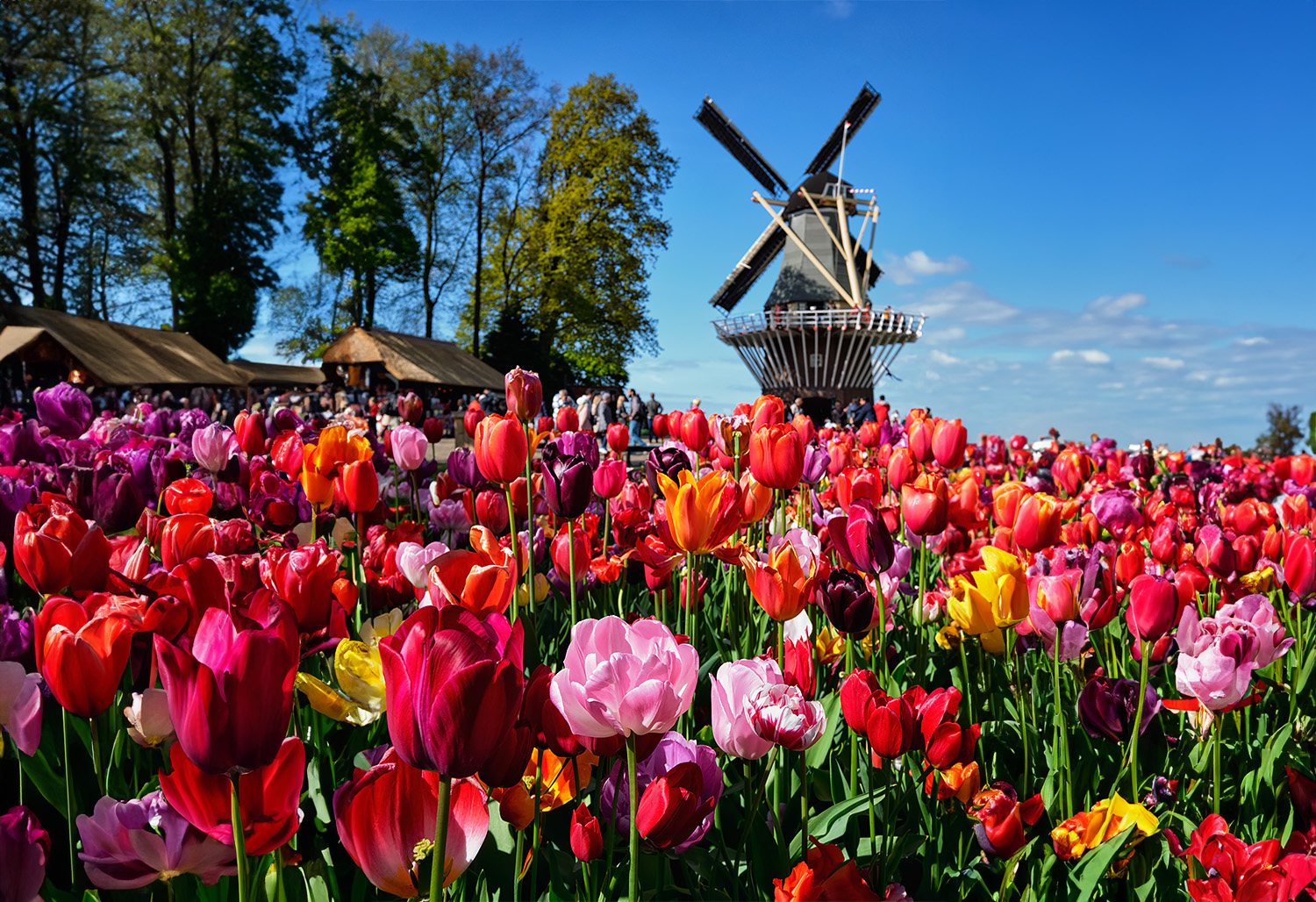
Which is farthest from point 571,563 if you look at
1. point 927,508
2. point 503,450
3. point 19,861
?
point 19,861

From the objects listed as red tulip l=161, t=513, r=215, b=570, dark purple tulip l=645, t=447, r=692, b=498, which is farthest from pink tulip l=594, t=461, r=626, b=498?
red tulip l=161, t=513, r=215, b=570

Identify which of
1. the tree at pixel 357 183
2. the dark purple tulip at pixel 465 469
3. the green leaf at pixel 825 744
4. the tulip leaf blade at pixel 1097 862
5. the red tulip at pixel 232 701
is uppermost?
the tree at pixel 357 183

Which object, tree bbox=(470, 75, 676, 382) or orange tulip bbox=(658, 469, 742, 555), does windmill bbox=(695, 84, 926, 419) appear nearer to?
tree bbox=(470, 75, 676, 382)

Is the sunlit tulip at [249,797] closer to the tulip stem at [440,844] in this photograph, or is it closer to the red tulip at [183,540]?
the tulip stem at [440,844]

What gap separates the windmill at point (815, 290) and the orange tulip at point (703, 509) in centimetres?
2882

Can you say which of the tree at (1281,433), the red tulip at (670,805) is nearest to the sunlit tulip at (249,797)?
the red tulip at (670,805)

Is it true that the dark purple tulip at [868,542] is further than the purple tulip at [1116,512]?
No

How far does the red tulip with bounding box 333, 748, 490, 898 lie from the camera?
2.85ft

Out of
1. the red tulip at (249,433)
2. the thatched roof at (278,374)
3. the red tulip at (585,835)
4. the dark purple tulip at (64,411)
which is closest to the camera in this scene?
the red tulip at (585,835)

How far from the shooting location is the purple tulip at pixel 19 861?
0.92m

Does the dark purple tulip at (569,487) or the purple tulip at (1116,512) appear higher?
the dark purple tulip at (569,487)

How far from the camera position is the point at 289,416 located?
3592 mm

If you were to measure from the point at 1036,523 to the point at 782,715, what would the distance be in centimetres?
131

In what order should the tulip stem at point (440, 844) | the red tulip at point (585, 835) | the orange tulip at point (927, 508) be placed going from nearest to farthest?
the tulip stem at point (440, 844)
the red tulip at point (585, 835)
the orange tulip at point (927, 508)
